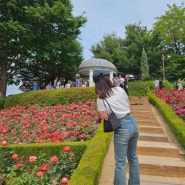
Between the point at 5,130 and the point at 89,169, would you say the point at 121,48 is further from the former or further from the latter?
the point at 89,169

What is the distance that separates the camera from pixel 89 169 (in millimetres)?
3465

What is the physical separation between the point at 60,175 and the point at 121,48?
31285mm

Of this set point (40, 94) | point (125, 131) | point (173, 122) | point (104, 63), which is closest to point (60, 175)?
point (125, 131)

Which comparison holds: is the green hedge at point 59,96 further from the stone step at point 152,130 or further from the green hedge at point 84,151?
the green hedge at point 84,151

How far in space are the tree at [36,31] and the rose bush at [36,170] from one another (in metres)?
11.5

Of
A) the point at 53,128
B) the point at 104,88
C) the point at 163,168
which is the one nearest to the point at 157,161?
the point at 163,168

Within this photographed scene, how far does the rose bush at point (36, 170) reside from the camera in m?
3.51

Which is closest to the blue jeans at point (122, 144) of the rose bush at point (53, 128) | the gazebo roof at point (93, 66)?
the rose bush at point (53, 128)

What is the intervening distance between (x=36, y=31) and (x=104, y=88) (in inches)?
541

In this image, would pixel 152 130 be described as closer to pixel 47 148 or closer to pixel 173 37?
pixel 47 148

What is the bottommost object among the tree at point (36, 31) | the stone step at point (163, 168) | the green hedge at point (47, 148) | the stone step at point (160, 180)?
the stone step at point (160, 180)

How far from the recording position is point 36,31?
15602 millimetres

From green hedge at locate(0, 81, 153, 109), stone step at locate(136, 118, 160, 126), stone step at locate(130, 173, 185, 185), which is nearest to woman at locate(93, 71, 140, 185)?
stone step at locate(130, 173, 185, 185)

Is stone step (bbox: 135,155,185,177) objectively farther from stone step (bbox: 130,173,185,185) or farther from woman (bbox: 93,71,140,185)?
woman (bbox: 93,71,140,185)
